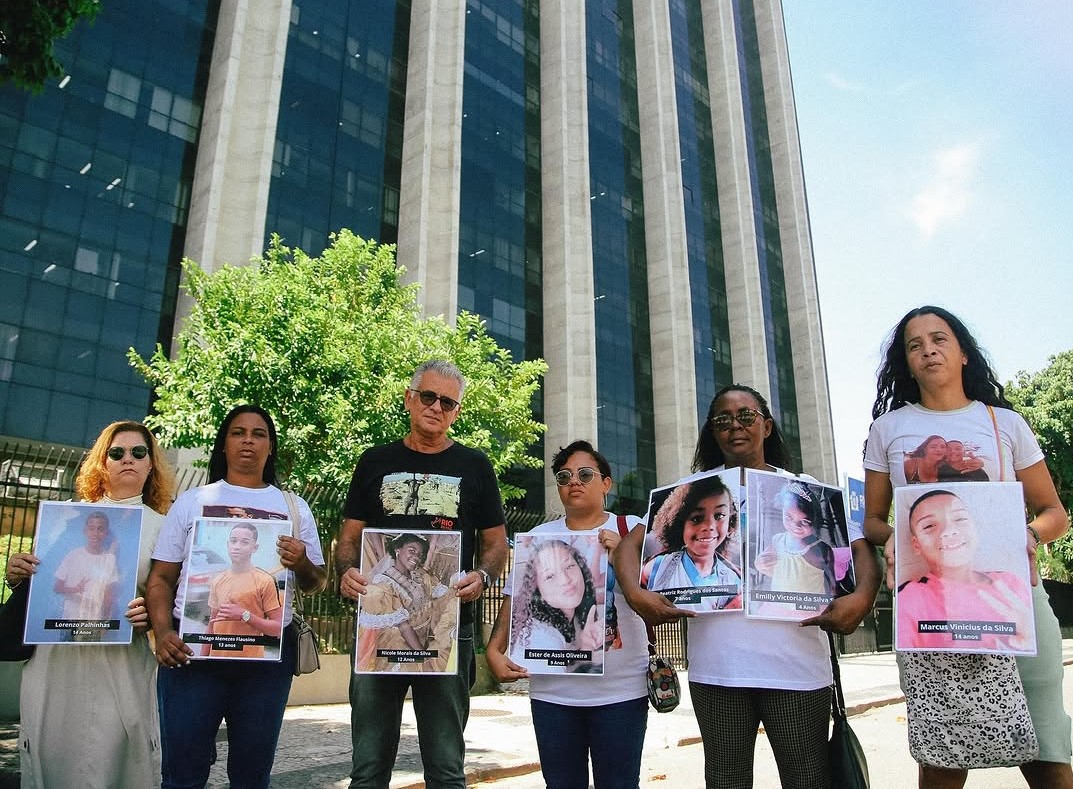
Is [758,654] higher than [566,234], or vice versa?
[566,234]

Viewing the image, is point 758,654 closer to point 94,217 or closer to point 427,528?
point 427,528

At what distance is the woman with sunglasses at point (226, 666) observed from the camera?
137 inches

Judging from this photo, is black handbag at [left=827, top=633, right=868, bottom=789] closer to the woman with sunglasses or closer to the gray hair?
the gray hair

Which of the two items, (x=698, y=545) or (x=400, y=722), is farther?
(x=400, y=722)

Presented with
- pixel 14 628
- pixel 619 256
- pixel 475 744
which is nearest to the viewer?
pixel 14 628

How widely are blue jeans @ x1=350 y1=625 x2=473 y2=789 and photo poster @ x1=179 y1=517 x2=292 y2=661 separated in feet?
1.58

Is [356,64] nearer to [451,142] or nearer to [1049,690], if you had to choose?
[451,142]

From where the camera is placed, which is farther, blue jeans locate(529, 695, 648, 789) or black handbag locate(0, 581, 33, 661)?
black handbag locate(0, 581, 33, 661)

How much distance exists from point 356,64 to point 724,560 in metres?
37.5

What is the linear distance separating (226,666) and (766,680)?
242 cm

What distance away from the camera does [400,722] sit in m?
3.61

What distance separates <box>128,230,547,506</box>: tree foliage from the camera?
18.3m

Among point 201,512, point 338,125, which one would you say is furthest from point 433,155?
point 201,512

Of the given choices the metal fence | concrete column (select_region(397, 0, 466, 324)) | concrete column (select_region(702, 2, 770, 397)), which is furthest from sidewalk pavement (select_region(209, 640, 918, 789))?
concrete column (select_region(702, 2, 770, 397))
